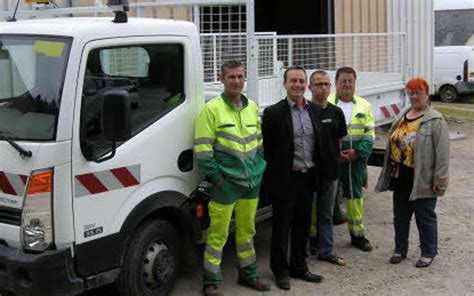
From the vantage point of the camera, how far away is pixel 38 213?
3.84 meters

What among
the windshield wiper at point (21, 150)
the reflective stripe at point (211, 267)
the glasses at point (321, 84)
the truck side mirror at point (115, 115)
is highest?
the glasses at point (321, 84)

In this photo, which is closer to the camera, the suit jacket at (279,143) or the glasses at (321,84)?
the suit jacket at (279,143)

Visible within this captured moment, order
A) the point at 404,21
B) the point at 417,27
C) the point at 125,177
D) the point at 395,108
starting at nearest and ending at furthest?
the point at 125,177
the point at 395,108
the point at 417,27
the point at 404,21

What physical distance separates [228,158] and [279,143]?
50 cm

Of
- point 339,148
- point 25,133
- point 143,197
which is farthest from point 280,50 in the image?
point 25,133

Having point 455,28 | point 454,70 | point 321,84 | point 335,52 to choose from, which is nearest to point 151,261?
point 321,84

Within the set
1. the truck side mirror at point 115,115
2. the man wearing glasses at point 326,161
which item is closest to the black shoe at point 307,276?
the man wearing glasses at point 326,161

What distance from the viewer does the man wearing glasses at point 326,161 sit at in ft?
17.0

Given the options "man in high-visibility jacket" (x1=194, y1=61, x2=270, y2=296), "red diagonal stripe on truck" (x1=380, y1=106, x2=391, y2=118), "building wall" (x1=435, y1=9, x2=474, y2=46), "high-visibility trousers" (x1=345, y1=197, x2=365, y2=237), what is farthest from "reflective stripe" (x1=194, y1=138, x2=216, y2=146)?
"building wall" (x1=435, y1=9, x2=474, y2=46)

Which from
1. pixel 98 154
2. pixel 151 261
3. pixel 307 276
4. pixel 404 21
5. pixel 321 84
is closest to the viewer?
pixel 98 154

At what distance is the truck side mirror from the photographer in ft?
12.4

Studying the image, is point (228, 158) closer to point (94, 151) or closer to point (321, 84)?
point (94, 151)

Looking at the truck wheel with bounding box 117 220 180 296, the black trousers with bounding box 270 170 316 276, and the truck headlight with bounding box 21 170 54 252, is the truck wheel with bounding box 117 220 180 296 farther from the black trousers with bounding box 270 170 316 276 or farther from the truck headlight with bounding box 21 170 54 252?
the black trousers with bounding box 270 170 316 276

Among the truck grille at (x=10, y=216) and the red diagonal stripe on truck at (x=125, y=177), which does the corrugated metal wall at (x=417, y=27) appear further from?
the truck grille at (x=10, y=216)
